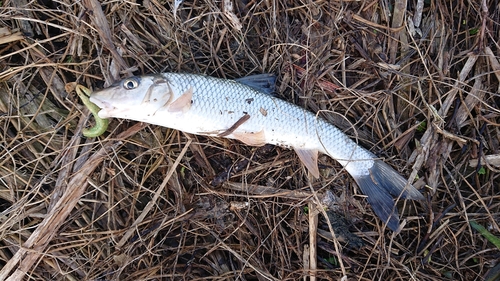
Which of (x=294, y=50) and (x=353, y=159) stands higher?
(x=294, y=50)

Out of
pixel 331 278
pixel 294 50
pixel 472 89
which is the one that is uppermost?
pixel 294 50

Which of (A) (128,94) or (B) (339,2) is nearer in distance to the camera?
(A) (128,94)

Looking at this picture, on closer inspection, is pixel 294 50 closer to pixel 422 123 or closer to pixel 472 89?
pixel 422 123

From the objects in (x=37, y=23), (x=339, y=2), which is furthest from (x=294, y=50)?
(x=37, y=23)

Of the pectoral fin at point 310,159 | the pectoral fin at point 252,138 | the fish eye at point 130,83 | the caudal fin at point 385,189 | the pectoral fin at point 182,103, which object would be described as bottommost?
the caudal fin at point 385,189

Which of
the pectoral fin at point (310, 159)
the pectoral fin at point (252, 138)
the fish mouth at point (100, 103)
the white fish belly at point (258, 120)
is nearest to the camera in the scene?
the fish mouth at point (100, 103)

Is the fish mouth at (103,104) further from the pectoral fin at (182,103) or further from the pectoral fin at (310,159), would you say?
the pectoral fin at (310,159)

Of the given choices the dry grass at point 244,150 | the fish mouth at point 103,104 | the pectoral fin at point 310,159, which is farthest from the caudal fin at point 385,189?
the fish mouth at point 103,104

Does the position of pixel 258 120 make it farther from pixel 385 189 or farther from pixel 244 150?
pixel 385 189

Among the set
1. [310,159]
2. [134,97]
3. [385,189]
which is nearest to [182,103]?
[134,97]
